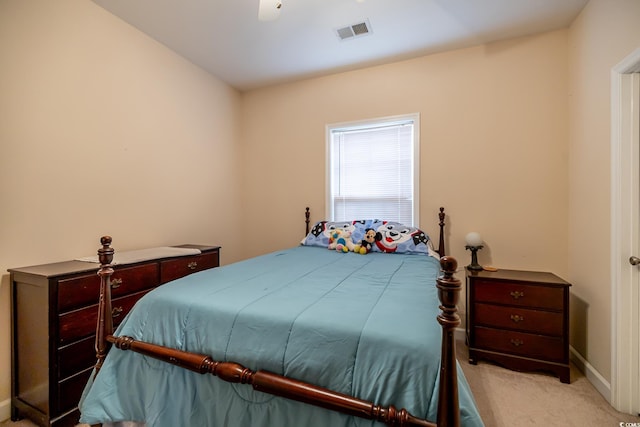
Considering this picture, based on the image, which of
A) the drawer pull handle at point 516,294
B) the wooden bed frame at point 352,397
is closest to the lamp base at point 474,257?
the drawer pull handle at point 516,294

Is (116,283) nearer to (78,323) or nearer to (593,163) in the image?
(78,323)

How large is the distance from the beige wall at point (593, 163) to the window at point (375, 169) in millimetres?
1268

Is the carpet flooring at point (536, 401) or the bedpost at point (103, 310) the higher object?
the bedpost at point (103, 310)

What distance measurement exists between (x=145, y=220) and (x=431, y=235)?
2.77 metres

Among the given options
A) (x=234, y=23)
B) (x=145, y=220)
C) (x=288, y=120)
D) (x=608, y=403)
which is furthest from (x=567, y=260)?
(x=145, y=220)

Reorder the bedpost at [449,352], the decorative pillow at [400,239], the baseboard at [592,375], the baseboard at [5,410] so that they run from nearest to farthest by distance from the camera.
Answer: the bedpost at [449,352]
the baseboard at [5,410]
the baseboard at [592,375]
the decorative pillow at [400,239]

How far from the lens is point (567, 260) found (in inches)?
96.2

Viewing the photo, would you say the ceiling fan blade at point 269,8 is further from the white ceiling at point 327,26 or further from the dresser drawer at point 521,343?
the dresser drawer at point 521,343

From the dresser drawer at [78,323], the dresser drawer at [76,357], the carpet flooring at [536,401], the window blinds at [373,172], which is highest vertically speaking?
the window blinds at [373,172]

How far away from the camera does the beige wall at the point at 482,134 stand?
248cm

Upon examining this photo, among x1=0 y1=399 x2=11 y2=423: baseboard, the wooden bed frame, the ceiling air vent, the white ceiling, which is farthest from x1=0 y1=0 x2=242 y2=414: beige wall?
the ceiling air vent

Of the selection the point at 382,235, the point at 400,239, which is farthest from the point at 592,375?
the point at 382,235

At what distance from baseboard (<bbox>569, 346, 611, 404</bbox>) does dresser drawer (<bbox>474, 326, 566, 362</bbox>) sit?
20 cm

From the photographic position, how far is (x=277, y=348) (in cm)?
102
